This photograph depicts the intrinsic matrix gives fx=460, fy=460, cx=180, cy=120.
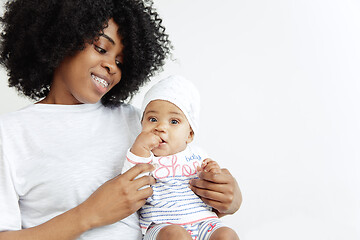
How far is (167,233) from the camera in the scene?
1.52 m

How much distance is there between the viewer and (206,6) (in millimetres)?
2965

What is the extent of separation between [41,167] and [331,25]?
2185 mm

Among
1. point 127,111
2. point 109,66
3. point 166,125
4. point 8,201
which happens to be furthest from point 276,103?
point 8,201

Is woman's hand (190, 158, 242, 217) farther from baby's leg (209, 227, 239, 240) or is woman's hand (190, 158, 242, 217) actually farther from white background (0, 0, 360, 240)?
white background (0, 0, 360, 240)

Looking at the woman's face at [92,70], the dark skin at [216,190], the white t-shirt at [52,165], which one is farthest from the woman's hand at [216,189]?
the woman's face at [92,70]

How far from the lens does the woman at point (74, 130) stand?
156 centimetres

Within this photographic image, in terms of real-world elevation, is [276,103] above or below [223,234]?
above

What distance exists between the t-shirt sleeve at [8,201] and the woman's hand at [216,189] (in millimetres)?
619

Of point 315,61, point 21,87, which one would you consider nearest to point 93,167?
point 21,87

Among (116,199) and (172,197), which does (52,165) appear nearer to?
(116,199)

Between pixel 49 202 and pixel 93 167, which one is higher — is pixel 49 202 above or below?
below

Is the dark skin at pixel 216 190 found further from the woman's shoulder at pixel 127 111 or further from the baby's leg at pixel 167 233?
the woman's shoulder at pixel 127 111

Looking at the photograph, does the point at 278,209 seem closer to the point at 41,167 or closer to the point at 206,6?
the point at 206,6

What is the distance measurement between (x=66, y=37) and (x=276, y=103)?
1586 millimetres
